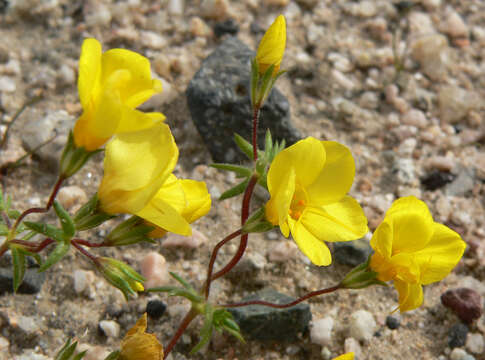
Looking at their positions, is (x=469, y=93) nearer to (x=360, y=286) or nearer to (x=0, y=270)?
(x=360, y=286)

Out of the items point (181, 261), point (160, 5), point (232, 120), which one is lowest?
point (181, 261)

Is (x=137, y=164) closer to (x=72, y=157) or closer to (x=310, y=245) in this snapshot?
(x=72, y=157)

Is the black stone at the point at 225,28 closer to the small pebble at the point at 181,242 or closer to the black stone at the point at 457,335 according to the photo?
the small pebble at the point at 181,242

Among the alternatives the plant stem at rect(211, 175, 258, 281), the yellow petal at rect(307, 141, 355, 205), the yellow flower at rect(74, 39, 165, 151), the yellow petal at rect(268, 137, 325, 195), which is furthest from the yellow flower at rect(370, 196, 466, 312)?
the yellow flower at rect(74, 39, 165, 151)

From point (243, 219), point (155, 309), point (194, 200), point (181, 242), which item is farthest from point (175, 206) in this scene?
point (181, 242)

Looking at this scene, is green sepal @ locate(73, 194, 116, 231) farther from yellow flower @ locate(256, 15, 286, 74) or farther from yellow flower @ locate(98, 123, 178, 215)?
yellow flower @ locate(256, 15, 286, 74)

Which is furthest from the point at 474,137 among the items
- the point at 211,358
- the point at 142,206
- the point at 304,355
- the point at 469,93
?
the point at 142,206

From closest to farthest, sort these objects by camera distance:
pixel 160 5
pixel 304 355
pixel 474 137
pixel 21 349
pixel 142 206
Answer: pixel 142 206
pixel 21 349
pixel 304 355
pixel 474 137
pixel 160 5
